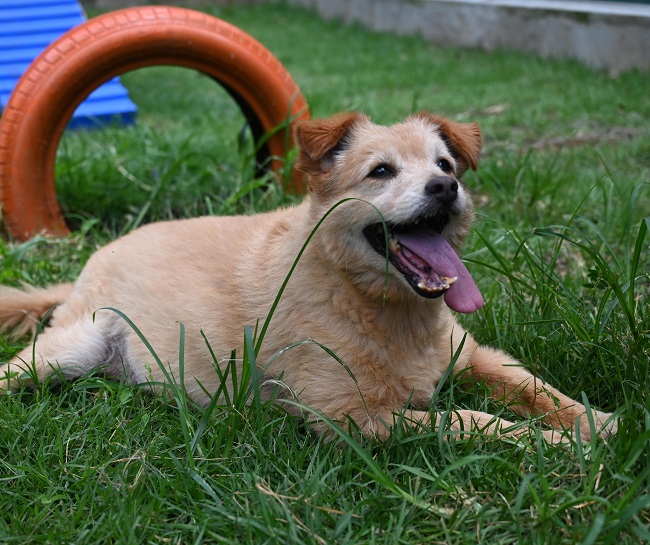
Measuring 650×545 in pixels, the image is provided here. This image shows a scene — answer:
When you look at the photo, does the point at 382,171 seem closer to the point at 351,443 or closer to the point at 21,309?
the point at 351,443

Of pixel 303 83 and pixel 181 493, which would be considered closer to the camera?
pixel 181 493

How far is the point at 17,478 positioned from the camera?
109 inches

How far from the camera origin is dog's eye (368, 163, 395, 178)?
3.07 metres

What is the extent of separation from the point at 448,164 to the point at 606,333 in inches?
35.4

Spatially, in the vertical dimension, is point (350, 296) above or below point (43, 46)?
below

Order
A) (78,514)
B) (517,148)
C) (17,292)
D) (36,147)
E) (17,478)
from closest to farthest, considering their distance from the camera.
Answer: (78,514) → (17,478) → (17,292) → (36,147) → (517,148)

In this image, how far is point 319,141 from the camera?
3.12m

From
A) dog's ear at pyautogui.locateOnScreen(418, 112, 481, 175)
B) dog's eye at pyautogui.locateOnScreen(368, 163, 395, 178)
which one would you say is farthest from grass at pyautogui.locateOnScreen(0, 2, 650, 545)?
dog's eye at pyautogui.locateOnScreen(368, 163, 395, 178)

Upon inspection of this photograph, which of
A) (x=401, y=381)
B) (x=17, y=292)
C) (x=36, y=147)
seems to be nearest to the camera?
(x=401, y=381)

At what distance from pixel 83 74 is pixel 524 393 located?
3.18 meters

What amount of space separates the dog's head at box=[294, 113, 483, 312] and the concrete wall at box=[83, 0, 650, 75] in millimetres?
6626

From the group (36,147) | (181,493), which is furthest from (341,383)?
(36,147)

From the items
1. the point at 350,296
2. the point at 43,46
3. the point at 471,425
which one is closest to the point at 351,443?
the point at 471,425

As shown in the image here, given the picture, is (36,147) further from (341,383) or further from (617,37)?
(617,37)
